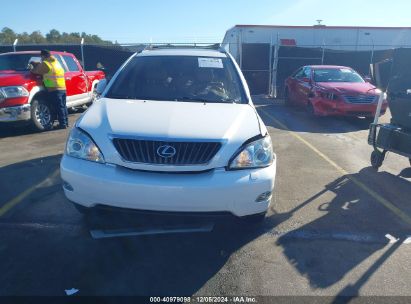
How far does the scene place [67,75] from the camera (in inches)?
372

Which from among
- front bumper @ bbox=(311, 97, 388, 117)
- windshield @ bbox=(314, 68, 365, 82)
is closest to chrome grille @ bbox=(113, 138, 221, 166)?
front bumper @ bbox=(311, 97, 388, 117)

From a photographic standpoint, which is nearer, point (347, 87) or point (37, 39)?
point (347, 87)

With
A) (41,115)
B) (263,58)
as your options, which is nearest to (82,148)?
(41,115)

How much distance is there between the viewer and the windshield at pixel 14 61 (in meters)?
8.45

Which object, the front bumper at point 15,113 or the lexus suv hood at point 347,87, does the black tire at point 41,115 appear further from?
the lexus suv hood at point 347,87

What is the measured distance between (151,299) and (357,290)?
1.57 metres

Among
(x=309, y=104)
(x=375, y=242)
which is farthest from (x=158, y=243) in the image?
(x=309, y=104)

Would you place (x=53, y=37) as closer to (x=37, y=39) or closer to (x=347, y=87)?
(x=37, y=39)

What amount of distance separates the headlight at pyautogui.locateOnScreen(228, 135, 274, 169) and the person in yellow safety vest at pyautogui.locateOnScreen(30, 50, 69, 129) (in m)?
6.24

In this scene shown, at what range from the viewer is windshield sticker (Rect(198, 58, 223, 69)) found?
4.54 meters

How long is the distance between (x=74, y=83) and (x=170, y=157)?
25.4ft

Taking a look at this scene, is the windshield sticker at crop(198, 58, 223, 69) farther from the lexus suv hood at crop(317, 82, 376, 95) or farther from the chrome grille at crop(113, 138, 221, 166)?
the lexus suv hood at crop(317, 82, 376, 95)

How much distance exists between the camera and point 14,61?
28.1 ft

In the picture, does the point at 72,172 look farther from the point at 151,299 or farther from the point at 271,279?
the point at 271,279
